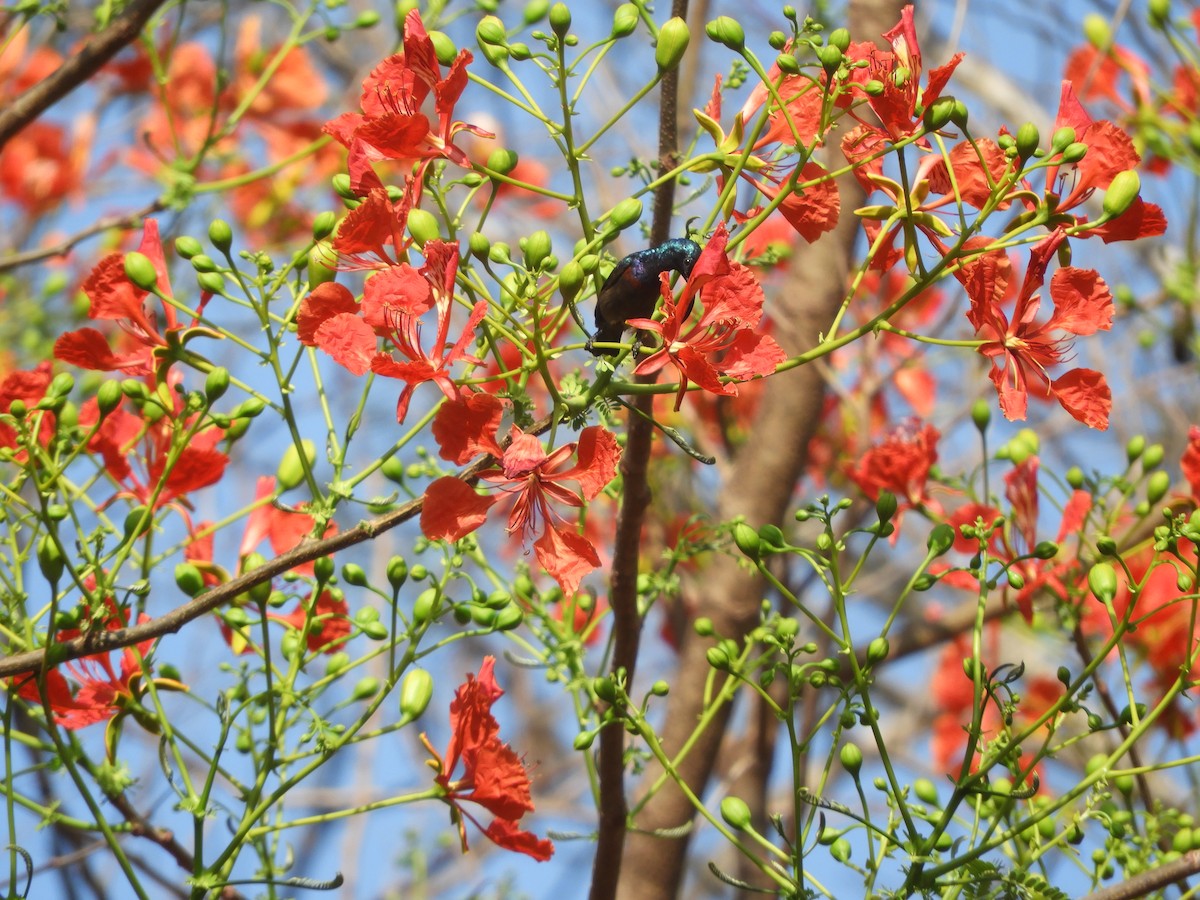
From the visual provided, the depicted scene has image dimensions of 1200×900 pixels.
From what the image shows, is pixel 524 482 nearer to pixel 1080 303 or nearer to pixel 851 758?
pixel 851 758

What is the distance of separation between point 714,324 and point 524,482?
21 centimetres

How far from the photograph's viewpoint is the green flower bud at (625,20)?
1.26m

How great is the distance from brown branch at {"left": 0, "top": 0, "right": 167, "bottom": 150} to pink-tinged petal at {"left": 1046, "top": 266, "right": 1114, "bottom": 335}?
1122 millimetres

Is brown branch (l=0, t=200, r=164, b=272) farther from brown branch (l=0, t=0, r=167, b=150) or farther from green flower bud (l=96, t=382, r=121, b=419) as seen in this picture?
green flower bud (l=96, t=382, r=121, b=419)

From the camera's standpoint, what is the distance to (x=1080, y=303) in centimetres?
126

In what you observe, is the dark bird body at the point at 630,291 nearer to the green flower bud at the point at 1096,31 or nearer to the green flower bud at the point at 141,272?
the green flower bud at the point at 141,272

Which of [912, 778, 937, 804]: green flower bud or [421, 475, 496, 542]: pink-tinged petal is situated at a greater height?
[421, 475, 496, 542]: pink-tinged petal

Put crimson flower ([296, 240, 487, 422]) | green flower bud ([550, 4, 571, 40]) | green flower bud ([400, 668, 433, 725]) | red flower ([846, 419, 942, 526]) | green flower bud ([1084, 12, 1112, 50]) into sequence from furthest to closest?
green flower bud ([1084, 12, 1112, 50])
red flower ([846, 419, 942, 526])
green flower bud ([400, 668, 433, 725])
green flower bud ([550, 4, 571, 40])
crimson flower ([296, 240, 487, 422])

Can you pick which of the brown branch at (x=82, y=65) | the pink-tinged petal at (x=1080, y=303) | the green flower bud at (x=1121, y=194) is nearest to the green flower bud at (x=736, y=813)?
the pink-tinged petal at (x=1080, y=303)

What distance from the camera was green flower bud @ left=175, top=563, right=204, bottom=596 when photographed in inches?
54.3

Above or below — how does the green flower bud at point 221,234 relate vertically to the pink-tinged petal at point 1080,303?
above

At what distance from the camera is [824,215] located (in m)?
1.27

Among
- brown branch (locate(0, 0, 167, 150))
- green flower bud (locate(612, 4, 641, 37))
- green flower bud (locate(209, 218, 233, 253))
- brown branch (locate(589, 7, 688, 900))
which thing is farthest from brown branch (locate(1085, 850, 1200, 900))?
brown branch (locate(0, 0, 167, 150))

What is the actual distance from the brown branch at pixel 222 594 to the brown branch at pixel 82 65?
0.76 meters
